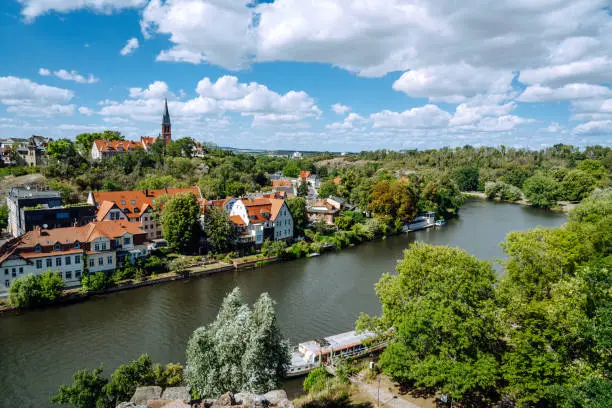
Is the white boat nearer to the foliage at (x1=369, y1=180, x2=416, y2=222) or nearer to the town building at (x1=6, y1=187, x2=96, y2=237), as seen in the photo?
the foliage at (x1=369, y1=180, x2=416, y2=222)

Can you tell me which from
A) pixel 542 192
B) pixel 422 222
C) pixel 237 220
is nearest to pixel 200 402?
pixel 237 220

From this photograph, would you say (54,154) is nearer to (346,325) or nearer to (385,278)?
(346,325)

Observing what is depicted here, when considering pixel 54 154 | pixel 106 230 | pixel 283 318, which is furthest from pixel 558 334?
pixel 54 154

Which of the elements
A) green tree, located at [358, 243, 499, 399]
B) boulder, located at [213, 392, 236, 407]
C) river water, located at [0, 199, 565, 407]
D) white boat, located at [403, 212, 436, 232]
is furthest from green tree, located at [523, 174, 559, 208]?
boulder, located at [213, 392, 236, 407]

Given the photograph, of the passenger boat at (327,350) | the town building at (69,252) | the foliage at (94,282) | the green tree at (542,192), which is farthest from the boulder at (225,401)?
the green tree at (542,192)

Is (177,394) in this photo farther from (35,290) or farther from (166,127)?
(166,127)

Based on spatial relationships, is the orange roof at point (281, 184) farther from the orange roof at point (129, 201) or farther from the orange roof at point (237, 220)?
the orange roof at point (237, 220)
